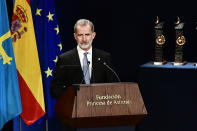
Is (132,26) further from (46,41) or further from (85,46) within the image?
(85,46)

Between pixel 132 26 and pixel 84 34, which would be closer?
pixel 84 34

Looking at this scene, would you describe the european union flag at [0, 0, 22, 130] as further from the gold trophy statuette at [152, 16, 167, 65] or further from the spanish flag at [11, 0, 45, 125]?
the gold trophy statuette at [152, 16, 167, 65]

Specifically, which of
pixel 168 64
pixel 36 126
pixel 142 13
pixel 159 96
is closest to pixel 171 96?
pixel 159 96

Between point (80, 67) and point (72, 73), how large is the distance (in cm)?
8

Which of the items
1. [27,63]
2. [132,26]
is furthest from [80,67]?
[132,26]

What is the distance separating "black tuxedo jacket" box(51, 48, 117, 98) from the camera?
3438 millimetres

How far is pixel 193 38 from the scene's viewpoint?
219 inches

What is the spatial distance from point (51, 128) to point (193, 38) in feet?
7.25

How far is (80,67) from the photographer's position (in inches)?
136

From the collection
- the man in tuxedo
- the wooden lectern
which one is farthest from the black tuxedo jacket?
the wooden lectern

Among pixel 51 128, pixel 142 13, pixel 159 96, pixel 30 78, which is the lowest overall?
pixel 51 128

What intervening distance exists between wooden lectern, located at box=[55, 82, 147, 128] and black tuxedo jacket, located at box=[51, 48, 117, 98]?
462 millimetres

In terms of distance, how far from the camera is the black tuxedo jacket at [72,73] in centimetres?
344

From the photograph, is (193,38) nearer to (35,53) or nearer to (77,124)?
(35,53)
